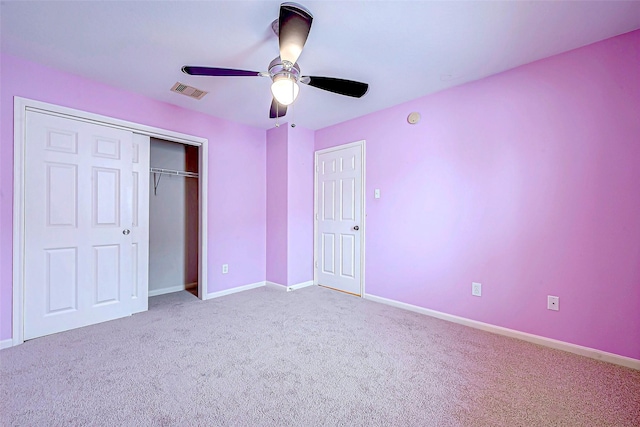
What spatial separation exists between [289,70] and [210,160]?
7.09 feet

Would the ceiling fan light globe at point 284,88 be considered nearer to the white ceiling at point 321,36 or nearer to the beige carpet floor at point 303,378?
the white ceiling at point 321,36

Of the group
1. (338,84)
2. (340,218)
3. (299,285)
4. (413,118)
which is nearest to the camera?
(338,84)

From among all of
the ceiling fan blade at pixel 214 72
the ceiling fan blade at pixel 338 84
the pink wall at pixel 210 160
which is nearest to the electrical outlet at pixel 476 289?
the ceiling fan blade at pixel 338 84

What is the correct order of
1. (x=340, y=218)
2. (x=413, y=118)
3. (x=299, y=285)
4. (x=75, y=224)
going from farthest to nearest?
(x=299, y=285)
(x=340, y=218)
(x=413, y=118)
(x=75, y=224)

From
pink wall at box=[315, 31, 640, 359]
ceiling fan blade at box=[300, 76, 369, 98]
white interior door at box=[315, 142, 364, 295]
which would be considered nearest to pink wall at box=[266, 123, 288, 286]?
white interior door at box=[315, 142, 364, 295]

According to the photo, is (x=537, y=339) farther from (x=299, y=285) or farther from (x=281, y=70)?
(x=281, y=70)

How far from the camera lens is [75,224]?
2566 millimetres

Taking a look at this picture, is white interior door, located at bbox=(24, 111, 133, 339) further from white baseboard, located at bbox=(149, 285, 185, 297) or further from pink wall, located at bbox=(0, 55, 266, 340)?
white baseboard, located at bbox=(149, 285, 185, 297)

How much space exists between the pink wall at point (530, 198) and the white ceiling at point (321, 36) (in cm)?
25

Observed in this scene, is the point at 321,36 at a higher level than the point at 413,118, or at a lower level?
higher

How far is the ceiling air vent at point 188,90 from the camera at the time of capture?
8.87 feet

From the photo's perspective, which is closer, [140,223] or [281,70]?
[281,70]

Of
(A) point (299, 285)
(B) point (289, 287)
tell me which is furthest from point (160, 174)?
(A) point (299, 285)

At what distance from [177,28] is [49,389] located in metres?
2.47
